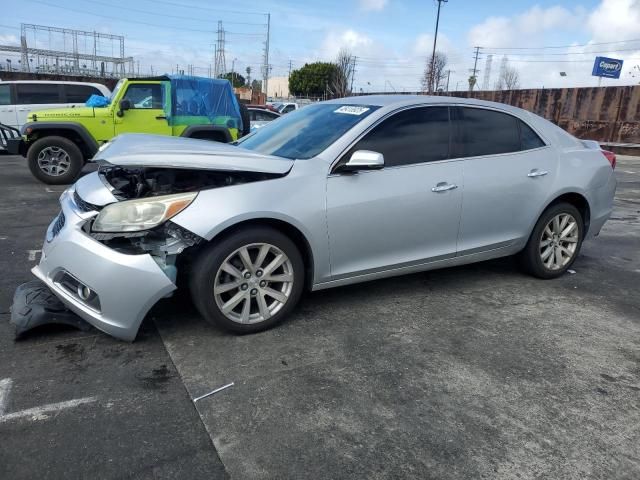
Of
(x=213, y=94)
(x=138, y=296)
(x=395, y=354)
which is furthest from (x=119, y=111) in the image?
(x=395, y=354)

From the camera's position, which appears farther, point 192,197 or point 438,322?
point 438,322

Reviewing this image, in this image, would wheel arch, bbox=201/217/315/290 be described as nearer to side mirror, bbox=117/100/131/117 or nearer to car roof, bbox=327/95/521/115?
car roof, bbox=327/95/521/115

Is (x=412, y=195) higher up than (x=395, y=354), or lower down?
higher up

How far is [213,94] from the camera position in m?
9.92

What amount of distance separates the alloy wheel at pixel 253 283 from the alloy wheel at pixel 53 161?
7.61 meters

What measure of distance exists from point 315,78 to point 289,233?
63.4 m

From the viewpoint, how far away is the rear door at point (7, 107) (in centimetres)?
1241

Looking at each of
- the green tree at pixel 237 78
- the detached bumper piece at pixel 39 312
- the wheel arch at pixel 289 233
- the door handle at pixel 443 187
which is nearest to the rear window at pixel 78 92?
the detached bumper piece at pixel 39 312

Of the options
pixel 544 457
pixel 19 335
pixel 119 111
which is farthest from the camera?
pixel 119 111

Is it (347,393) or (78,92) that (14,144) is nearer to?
(78,92)

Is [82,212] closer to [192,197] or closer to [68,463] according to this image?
[192,197]

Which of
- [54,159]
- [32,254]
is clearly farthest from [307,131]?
[54,159]

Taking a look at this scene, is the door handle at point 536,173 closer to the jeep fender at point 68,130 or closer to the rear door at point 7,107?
the jeep fender at point 68,130

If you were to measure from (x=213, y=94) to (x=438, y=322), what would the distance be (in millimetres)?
7671
